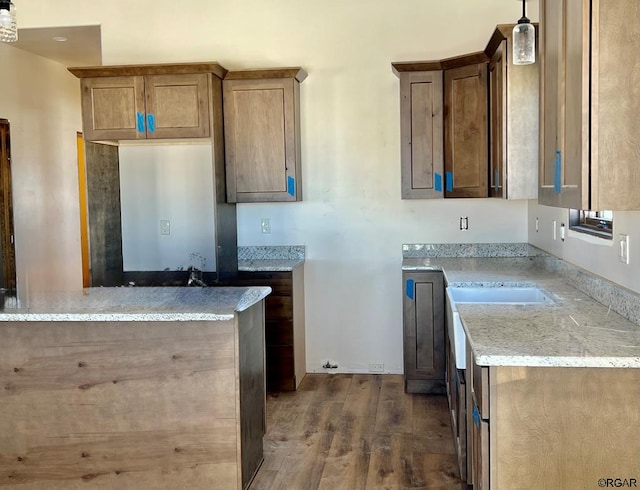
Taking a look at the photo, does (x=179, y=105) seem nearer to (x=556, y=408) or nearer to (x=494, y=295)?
(x=494, y=295)

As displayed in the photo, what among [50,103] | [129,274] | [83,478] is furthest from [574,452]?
[50,103]

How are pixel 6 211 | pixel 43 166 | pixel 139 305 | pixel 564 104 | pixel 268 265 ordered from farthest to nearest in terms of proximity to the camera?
pixel 43 166 < pixel 6 211 < pixel 268 265 < pixel 139 305 < pixel 564 104

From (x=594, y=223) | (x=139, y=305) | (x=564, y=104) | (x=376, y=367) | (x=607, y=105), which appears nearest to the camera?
(x=607, y=105)

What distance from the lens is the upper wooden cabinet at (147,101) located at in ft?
14.3

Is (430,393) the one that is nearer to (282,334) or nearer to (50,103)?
(282,334)

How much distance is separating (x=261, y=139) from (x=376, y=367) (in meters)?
1.83

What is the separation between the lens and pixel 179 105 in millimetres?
4371

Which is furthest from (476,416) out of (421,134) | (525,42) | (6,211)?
(6,211)

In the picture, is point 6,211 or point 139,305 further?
point 6,211

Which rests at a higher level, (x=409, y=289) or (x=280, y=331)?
(x=409, y=289)

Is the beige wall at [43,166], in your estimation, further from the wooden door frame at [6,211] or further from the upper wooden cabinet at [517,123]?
the upper wooden cabinet at [517,123]

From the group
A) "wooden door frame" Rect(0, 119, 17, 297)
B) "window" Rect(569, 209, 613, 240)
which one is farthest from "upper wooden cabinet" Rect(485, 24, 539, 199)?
"wooden door frame" Rect(0, 119, 17, 297)

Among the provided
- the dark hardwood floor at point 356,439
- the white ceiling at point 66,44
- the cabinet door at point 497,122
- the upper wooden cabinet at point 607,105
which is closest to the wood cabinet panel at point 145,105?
the white ceiling at point 66,44

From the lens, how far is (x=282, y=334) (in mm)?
4461
